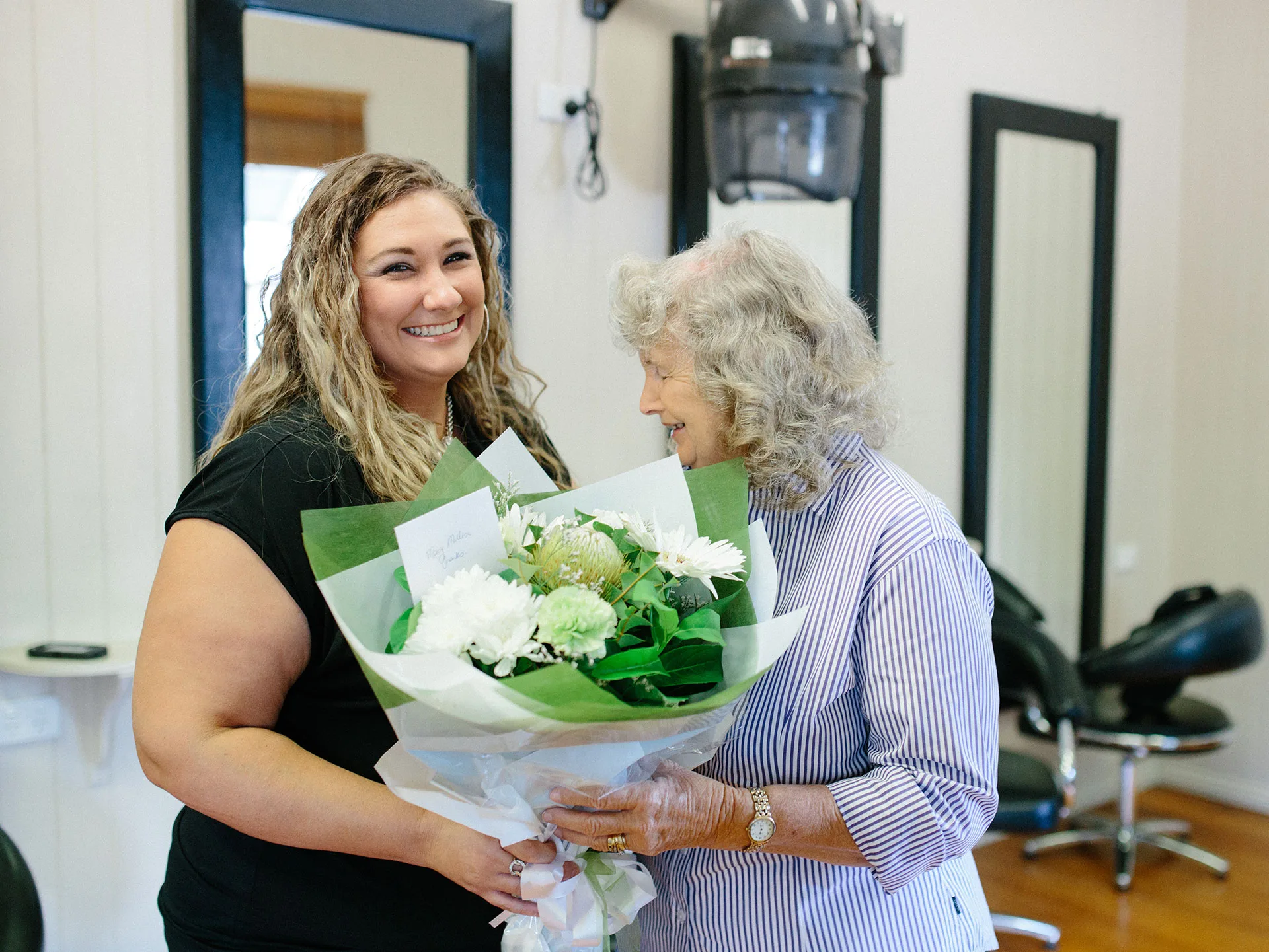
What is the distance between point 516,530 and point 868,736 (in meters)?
0.52

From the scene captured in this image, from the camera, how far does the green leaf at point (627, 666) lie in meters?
1.02

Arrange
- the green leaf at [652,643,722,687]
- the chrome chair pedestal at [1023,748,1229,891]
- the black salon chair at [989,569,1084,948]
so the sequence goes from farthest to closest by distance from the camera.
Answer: the chrome chair pedestal at [1023,748,1229,891], the black salon chair at [989,569,1084,948], the green leaf at [652,643,722,687]

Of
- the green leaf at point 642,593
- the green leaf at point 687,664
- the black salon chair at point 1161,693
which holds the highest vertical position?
the green leaf at point 642,593

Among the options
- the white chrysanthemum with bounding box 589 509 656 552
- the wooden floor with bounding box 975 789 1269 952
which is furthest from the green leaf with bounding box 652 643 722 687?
the wooden floor with bounding box 975 789 1269 952

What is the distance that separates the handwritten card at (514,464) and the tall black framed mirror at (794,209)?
1.41 m

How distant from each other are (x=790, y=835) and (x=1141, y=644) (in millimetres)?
2460

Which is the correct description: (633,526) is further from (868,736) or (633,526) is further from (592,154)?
(592,154)

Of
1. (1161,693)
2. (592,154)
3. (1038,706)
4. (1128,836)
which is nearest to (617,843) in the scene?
(592,154)

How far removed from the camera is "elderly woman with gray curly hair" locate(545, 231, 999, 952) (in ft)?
4.03

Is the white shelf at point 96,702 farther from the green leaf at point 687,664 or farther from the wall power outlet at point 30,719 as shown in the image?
the green leaf at point 687,664

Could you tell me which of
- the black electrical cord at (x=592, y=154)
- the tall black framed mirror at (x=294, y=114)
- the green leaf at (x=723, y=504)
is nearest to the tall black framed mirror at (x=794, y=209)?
the black electrical cord at (x=592, y=154)

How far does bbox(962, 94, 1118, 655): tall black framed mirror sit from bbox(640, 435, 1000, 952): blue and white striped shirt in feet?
7.54

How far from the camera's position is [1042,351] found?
372cm

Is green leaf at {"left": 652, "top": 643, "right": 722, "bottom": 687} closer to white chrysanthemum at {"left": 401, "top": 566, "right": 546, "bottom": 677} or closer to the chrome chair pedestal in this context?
white chrysanthemum at {"left": 401, "top": 566, "right": 546, "bottom": 677}
